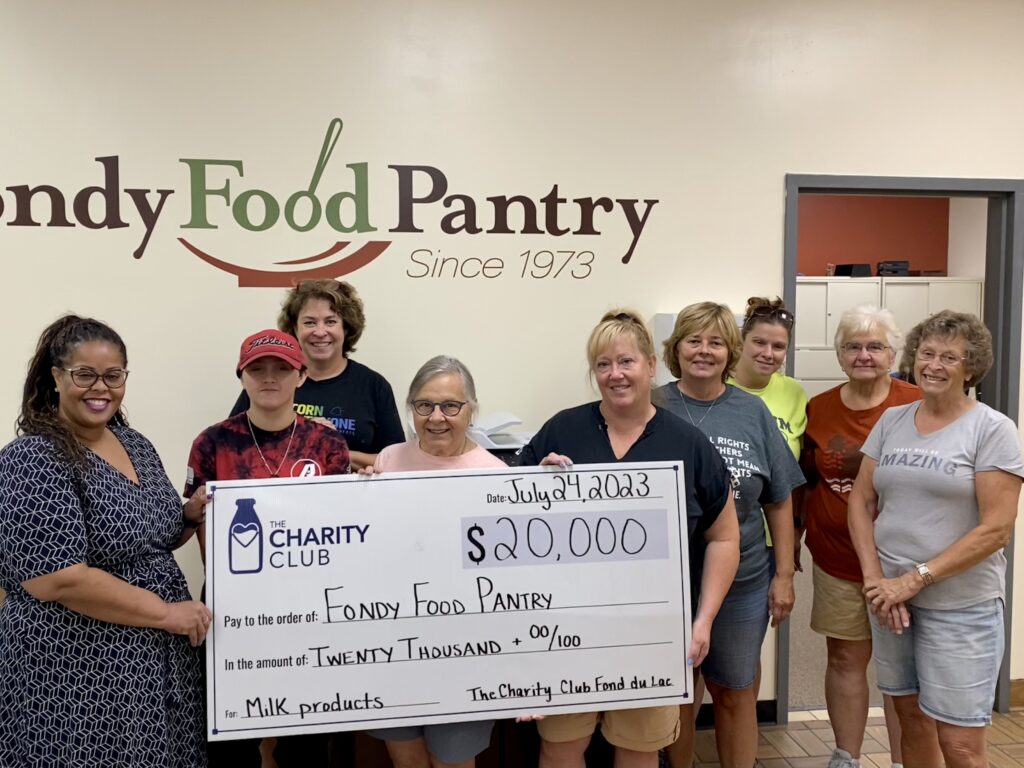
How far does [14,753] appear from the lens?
160 cm

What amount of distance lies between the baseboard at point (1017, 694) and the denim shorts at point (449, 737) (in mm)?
2639

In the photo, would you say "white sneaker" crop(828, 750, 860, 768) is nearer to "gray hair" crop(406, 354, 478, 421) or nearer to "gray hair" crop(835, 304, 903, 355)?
"gray hair" crop(835, 304, 903, 355)

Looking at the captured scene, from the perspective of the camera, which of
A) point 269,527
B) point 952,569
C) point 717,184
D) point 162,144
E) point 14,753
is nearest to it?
point 14,753

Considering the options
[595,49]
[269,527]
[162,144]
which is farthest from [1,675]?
[595,49]

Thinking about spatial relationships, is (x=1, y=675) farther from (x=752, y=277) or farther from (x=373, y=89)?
(x=752, y=277)

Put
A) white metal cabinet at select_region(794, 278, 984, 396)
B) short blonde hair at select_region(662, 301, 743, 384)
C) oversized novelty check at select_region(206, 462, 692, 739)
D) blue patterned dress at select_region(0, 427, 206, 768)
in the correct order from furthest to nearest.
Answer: white metal cabinet at select_region(794, 278, 984, 396) → short blonde hair at select_region(662, 301, 743, 384) → oversized novelty check at select_region(206, 462, 692, 739) → blue patterned dress at select_region(0, 427, 206, 768)

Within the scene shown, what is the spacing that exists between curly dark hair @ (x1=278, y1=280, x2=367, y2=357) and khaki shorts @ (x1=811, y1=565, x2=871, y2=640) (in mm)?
1828

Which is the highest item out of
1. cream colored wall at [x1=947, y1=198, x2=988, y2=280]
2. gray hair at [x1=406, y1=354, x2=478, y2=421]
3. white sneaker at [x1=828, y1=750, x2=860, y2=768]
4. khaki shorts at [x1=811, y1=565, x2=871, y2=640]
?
cream colored wall at [x1=947, y1=198, x2=988, y2=280]

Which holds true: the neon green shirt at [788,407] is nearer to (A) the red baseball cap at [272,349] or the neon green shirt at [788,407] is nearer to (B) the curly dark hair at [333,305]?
(B) the curly dark hair at [333,305]

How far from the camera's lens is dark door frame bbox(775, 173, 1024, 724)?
2.95 meters

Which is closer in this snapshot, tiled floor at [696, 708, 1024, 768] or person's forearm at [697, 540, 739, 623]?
person's forearm at [697, 540, 739, 623]

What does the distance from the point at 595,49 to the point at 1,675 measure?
2695 millimetres

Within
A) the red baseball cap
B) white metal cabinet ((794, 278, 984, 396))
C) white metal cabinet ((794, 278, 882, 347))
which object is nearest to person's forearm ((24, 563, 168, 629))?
the red baseball cap

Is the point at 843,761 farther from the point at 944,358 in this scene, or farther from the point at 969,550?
the point at 944,358
